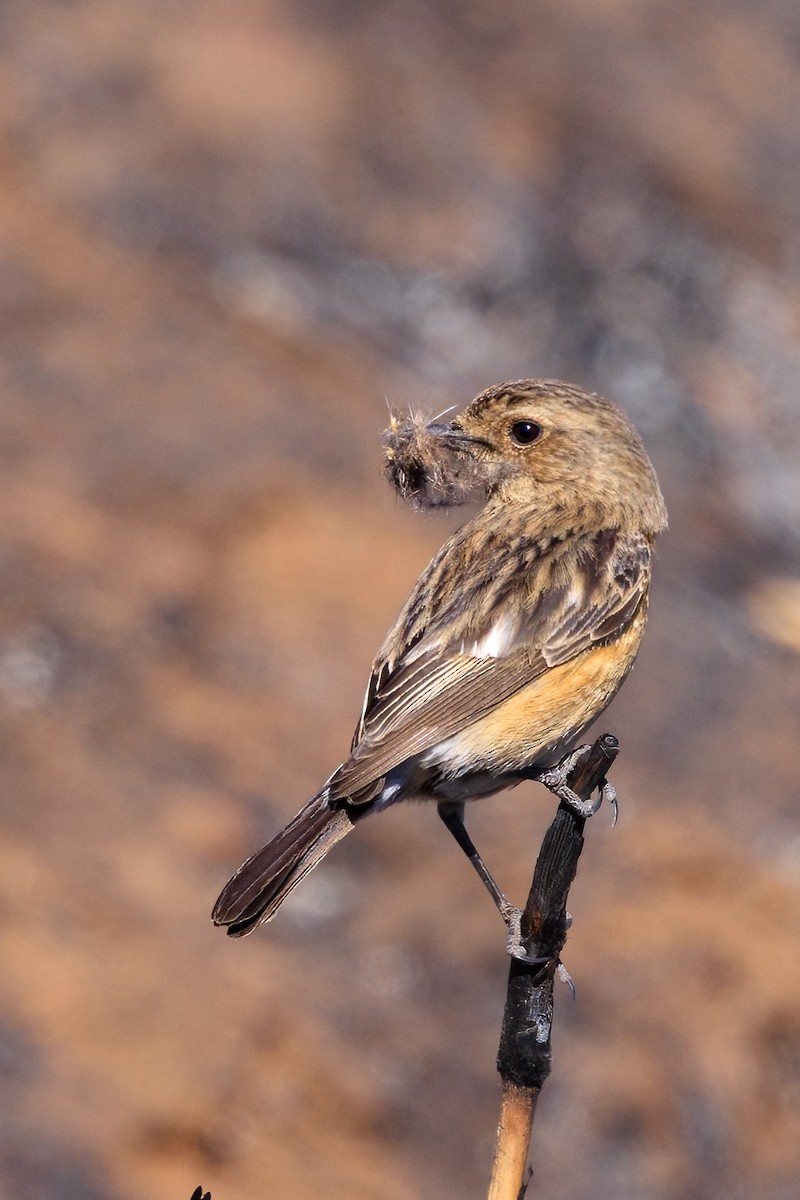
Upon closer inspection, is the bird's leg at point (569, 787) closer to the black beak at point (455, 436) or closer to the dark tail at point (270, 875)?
the dark tail at point (270, 875)

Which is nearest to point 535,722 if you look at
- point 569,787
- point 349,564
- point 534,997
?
point 569,787

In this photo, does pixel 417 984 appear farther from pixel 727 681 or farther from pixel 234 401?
pixel 234 401

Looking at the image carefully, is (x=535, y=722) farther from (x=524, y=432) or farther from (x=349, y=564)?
(x=349, y=564)

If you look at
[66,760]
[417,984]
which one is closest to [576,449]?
[417,984]

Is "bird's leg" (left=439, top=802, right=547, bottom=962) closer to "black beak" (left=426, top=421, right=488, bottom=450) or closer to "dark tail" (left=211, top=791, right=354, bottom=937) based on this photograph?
"dark tail" (left=211, top=791, right=354, bottom=937)

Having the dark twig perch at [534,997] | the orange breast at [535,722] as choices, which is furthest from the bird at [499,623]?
the dark twig perch at [534,997]

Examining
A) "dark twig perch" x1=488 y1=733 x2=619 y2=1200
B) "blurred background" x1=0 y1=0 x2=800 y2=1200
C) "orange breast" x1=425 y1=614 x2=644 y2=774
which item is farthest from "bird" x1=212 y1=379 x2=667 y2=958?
"blurred background" x1=0 y1=0 x2=800 y2=1200
